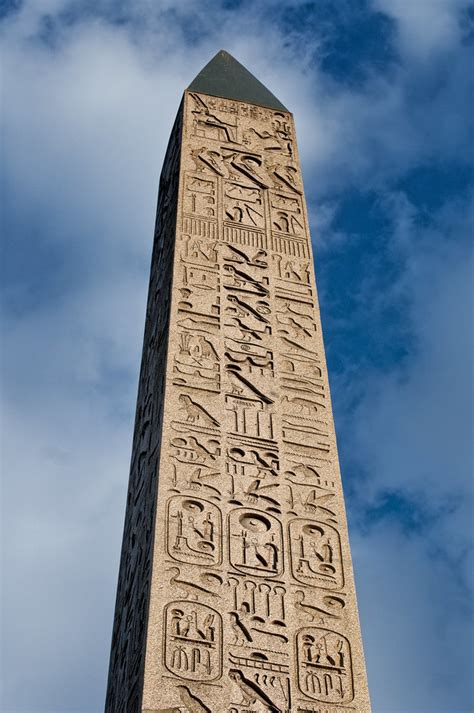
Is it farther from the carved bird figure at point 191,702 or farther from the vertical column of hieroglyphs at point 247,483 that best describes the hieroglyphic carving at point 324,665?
the carved bird figure at point 191,702

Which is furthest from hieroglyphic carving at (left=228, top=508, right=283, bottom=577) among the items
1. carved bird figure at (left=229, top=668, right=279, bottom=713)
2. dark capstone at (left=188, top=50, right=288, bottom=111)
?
dark capstone at (left=188, top=50, right=288, bottom=111)

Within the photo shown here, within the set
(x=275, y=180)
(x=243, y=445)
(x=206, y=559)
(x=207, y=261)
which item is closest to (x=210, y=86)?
(x=275, y=180)

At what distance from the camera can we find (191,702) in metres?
8.34

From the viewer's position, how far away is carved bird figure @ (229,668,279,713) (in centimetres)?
846

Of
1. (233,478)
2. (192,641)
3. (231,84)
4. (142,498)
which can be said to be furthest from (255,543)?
(231,84)

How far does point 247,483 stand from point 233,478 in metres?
0.09

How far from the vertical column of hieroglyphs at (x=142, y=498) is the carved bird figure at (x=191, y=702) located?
23 cm

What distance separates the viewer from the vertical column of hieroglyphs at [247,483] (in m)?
8.65

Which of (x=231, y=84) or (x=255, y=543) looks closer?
(x=255, y=543)

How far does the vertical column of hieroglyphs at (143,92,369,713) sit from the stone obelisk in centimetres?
1

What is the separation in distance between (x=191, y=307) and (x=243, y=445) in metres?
1.36

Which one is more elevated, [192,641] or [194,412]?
[194,412]

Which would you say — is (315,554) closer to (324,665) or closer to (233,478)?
(233,478)

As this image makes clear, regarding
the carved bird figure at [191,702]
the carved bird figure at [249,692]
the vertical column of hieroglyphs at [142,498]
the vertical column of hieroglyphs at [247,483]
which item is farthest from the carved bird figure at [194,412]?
the carved bird figure at [191,702]
